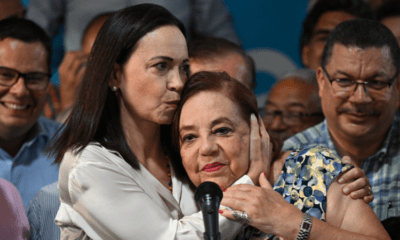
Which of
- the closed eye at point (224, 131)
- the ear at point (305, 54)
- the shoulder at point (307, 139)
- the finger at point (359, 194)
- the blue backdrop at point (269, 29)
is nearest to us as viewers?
the finger at point (359, 194)

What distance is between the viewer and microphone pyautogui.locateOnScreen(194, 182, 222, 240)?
170cm

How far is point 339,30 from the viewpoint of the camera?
340 centimetres

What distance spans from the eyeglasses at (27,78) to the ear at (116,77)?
1464mm

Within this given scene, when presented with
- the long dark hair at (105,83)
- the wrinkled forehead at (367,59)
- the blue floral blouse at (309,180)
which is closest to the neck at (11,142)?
the long dark hair at (105,83)

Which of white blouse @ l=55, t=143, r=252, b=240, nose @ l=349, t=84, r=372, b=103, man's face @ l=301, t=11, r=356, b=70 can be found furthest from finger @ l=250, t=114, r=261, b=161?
man's face @ l=301, t=11, r=356, b=70

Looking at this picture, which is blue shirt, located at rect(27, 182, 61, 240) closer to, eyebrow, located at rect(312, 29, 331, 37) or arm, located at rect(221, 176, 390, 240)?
arm, located at rect(221, 176, 390, 240)

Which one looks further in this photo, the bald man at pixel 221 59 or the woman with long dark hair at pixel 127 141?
the bald man at pixel 221 59

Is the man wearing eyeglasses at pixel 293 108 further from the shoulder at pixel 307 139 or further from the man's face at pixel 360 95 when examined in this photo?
A: the man's face at pixel 360 95

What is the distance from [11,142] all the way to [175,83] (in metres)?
1.91

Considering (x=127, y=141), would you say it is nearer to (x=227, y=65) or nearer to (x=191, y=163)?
(x=191, y=163)

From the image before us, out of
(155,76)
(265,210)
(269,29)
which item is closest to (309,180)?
(265,210)

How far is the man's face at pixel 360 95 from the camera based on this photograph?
3.16 meters

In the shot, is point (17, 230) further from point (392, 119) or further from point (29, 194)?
point (392, 119)

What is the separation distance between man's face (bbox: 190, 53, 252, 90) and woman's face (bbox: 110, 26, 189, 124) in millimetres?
851
